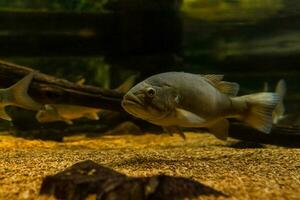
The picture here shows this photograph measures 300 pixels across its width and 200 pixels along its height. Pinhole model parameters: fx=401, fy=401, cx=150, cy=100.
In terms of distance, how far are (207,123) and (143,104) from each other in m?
0.87

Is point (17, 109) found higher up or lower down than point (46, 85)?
lower down

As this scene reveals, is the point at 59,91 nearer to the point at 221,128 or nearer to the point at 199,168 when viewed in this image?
the point at 221,128

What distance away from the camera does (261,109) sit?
4625mm

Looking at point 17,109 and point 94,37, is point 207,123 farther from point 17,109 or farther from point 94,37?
point 17,109

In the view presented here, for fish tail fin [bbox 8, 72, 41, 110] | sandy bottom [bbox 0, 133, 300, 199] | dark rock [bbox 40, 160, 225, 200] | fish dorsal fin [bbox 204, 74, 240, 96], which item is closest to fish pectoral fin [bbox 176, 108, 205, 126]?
sandy bottom [bbox 0, 133, 300, 199]

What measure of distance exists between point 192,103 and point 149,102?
0.53 metres

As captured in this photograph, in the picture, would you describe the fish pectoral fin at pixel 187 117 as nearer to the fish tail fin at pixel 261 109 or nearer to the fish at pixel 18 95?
the fish tail fin at pixel 261 109

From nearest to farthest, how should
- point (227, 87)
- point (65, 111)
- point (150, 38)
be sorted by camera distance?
point (227, 87) → point (65, 111) → point (150, 38)

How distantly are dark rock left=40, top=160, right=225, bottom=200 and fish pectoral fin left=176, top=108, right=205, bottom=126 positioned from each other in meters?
0.85

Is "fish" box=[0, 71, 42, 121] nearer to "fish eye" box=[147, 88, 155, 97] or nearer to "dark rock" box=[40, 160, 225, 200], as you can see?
"fish eye" box=[147, 88, 155, 97]

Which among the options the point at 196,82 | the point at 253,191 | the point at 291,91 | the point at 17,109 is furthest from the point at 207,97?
the point at 291,91

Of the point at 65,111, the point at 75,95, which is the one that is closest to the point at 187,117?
the point at 75,95

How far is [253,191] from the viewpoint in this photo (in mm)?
3357

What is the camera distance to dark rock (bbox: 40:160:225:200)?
2926 millimetres
